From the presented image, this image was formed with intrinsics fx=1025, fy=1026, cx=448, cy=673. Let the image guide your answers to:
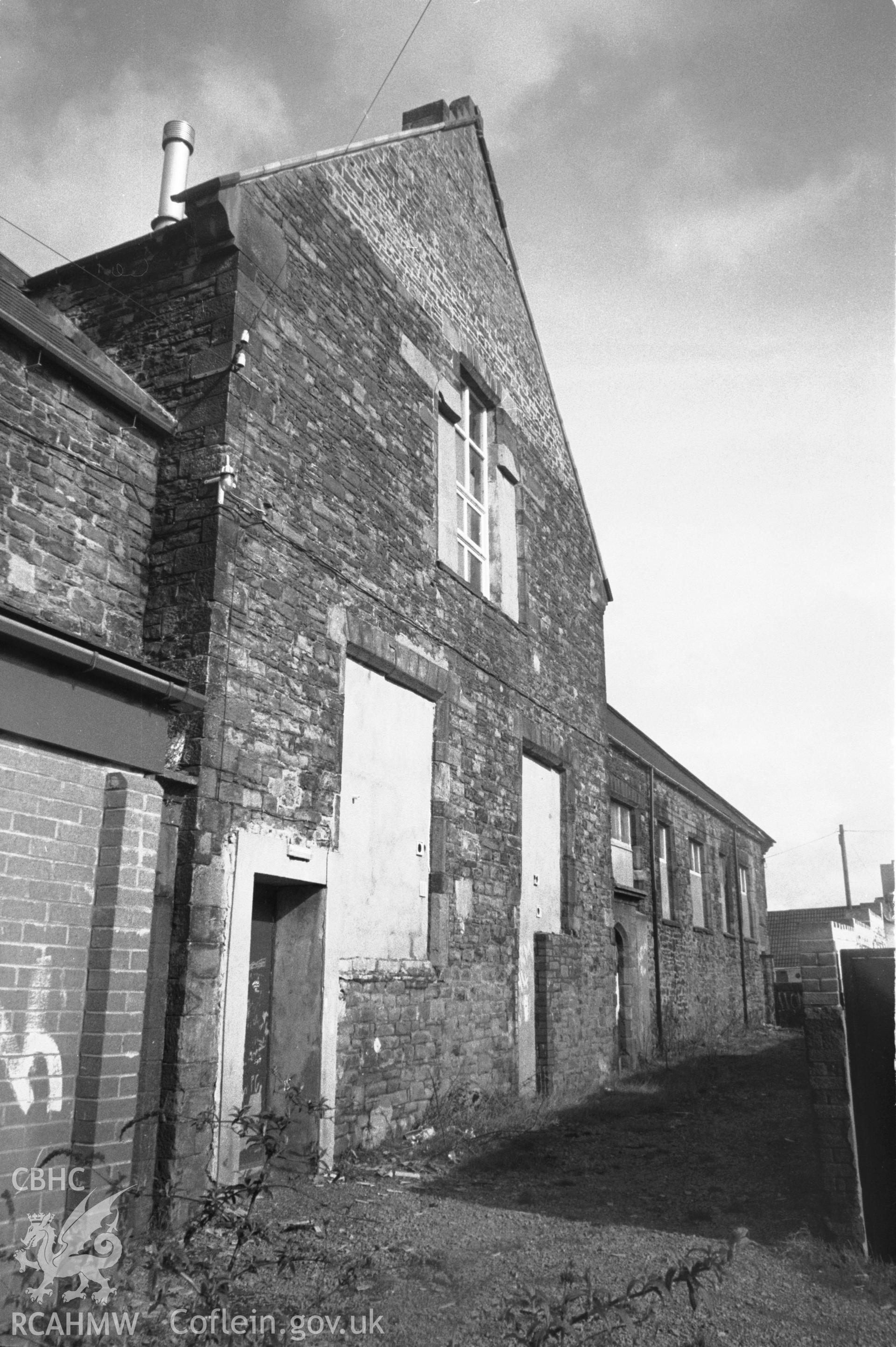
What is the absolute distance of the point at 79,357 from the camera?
266 inches

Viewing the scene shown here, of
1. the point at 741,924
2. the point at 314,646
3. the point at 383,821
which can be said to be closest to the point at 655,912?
the point at 741,924

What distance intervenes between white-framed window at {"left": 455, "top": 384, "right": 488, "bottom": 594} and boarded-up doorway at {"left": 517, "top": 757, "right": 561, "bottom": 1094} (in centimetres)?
237

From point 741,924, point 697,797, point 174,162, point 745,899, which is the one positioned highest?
point 174,162

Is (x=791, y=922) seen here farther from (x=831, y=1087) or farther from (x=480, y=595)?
(x=831, y=1087)

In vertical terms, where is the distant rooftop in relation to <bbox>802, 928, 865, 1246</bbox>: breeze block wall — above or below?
above

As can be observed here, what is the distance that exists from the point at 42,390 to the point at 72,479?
0.58 metres

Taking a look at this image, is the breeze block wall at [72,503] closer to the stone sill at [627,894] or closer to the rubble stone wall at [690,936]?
the stone sill at [627,894]

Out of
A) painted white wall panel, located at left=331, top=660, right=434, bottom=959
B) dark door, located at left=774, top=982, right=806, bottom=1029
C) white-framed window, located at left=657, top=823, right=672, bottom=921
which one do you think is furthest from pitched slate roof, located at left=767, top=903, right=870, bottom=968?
painted white wall panel, located at left=331, top=660, right=434, bottom=959

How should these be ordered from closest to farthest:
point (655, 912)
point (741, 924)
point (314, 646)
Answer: point (314, 646), point (655, 912), point (741, 924)

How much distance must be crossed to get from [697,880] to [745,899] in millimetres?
4824

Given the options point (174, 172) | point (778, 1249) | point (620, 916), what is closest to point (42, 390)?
point (174, 172)

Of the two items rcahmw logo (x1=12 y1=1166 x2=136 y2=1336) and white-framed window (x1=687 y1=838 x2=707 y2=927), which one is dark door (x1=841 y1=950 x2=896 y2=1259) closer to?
rcahmw logo (x1=12 y1=1166 x2=136 y2=1336)

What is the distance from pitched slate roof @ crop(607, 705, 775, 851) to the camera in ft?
59.1

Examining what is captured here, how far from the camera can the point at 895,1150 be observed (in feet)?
18.1
